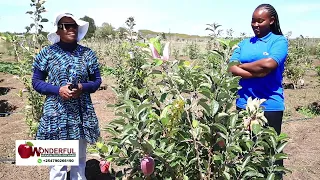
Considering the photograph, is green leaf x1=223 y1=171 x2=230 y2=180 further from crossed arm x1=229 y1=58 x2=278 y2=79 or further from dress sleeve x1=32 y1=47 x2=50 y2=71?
dress sleeve x1=32 y1=47 x2=50 y2=71

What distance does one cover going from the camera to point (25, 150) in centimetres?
244

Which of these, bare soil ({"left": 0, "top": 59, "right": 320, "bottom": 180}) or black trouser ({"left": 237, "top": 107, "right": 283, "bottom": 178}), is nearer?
black trouser ({"left": 237, "top": 107, "right": 283, "bottom": 178})

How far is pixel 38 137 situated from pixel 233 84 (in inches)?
57.3

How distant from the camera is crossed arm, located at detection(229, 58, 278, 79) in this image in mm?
2137

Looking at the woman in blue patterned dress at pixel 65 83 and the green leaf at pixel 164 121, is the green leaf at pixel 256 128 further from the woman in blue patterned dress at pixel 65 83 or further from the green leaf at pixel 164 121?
the woman in blue patterned dress at pixel 65 83

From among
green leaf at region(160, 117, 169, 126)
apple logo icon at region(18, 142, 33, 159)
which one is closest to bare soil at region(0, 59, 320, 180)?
apple logo icon at region(18, 142, 33, 159)

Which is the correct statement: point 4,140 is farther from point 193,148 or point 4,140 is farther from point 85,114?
point 193,148

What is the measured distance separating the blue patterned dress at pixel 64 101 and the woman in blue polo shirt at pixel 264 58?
1.01 m

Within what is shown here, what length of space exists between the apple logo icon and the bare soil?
3.10 ft

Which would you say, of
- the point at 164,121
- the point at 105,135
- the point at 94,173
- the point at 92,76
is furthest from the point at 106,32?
the point at 164,121

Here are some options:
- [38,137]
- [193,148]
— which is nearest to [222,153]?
[193,148]

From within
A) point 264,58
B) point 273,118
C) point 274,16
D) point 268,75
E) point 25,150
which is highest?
point 274,16

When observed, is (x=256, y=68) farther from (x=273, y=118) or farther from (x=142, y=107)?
(x=142, y=107)

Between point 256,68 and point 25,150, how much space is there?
161cm
